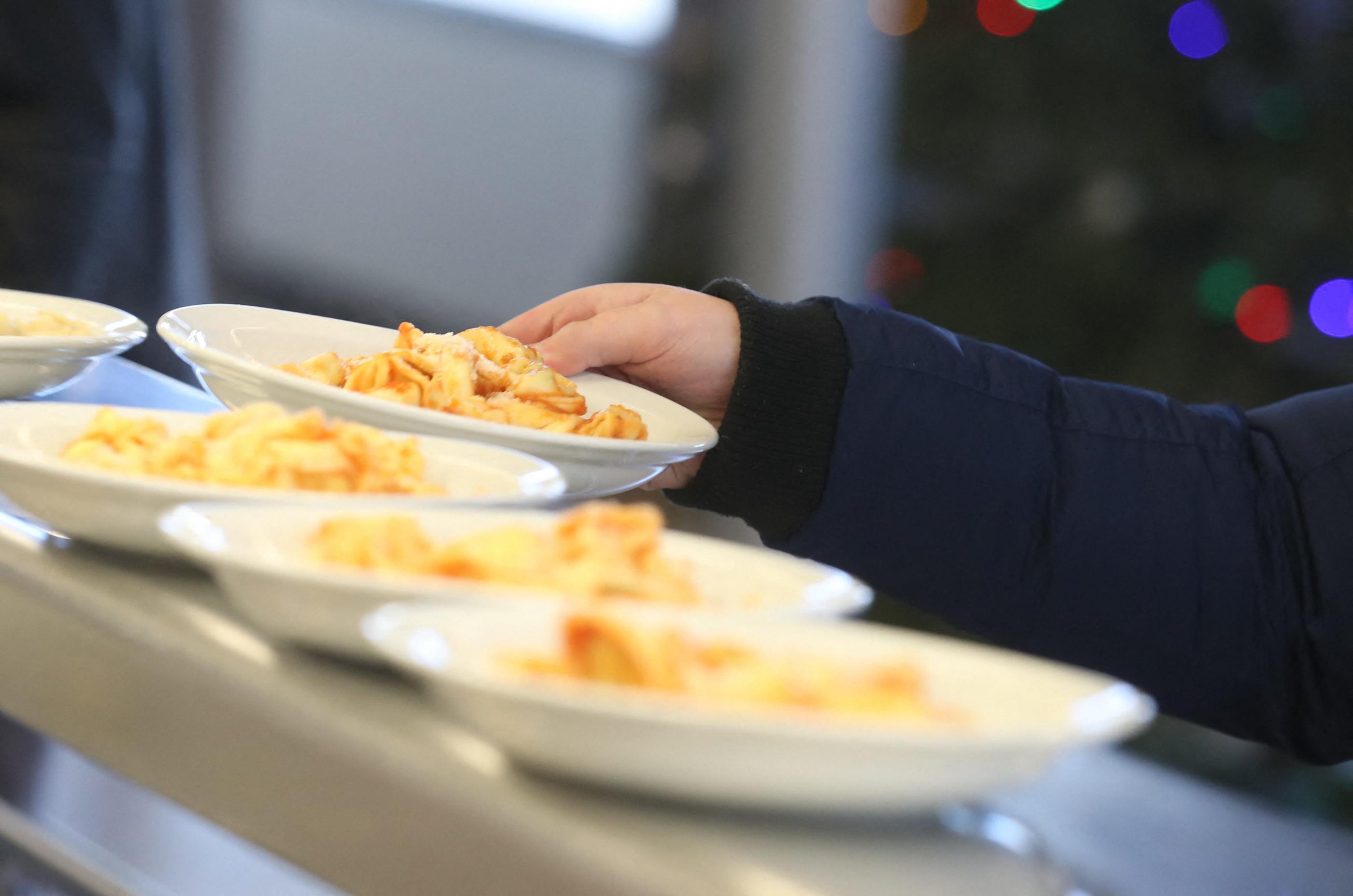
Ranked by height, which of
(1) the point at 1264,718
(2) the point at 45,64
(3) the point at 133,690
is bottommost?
(1) the point at 1264,718

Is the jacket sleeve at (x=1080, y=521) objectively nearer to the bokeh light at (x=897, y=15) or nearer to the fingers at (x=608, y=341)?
the fingers at (x=608, y=341)

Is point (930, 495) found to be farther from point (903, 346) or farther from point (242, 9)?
point (242, 9)

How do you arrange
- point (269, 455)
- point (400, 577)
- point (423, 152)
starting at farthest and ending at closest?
point (423, 152) < point (269, 455) < point (400, 577)

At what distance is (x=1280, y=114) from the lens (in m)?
2.58

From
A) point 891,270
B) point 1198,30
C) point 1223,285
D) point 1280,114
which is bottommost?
point 891,270

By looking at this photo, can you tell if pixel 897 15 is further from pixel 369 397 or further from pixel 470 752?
pixel 470 752

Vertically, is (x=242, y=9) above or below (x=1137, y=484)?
above

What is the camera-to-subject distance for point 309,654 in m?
0.49

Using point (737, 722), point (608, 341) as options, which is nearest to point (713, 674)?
point (737, 722)

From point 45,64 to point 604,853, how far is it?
1949mm

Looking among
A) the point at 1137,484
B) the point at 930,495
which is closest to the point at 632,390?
the point at 930,495

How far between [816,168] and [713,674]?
305 centimetres

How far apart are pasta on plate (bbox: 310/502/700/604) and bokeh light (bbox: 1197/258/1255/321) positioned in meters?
2.46

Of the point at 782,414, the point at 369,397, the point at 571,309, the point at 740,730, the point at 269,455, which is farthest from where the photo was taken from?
the point at 571,309
